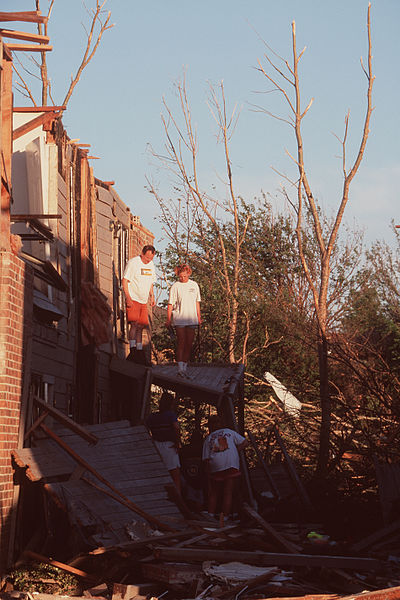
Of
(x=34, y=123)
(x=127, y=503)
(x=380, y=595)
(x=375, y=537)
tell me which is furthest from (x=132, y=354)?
(x=380, y=595)

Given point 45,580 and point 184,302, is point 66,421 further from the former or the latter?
point 184,302

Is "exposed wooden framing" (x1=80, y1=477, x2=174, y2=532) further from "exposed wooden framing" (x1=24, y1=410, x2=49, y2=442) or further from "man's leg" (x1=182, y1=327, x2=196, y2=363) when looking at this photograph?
"man's leg" (x1=182, y1=327, x2=196, y2=363)

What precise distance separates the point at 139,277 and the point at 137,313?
2.35ft

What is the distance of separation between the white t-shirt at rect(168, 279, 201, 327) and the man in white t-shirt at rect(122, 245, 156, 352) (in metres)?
0.52

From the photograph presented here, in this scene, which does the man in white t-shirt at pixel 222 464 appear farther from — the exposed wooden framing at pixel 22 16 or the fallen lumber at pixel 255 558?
the exposed wooden framing at pixel 22 16

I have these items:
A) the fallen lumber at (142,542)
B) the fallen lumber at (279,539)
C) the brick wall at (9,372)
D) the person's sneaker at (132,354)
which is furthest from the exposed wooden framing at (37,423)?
the person's sneaker at (132,354)

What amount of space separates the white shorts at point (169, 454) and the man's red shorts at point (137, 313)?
11.0 feet

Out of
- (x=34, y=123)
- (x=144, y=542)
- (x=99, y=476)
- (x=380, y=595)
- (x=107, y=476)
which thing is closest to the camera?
(x=380, y=595)

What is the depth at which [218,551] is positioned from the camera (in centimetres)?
923

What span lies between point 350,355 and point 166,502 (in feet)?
20.8

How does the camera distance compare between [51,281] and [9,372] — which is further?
[51,281]

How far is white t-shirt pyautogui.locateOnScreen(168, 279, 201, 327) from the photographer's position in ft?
49.5

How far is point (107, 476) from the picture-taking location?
433 inches

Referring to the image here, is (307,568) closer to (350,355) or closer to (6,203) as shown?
(6,203)
